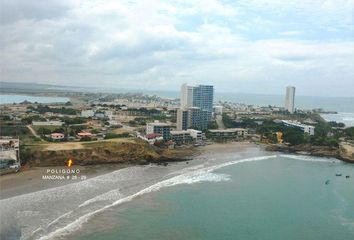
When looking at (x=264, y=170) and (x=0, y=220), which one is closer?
(x=0, y=220)

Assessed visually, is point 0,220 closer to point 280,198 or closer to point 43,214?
point 43,214

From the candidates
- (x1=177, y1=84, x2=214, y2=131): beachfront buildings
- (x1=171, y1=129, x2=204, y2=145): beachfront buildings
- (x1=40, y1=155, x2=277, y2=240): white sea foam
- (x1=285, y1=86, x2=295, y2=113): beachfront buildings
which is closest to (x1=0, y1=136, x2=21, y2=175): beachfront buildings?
(x1=40, y1=155, x2=277, y2=240): white sea foam

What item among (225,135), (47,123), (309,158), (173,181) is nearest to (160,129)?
(225,135)

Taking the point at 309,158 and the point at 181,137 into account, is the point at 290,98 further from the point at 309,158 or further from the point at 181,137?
the point at 309,158

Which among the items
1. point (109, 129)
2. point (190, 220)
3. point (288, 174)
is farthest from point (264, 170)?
point (109, 129)

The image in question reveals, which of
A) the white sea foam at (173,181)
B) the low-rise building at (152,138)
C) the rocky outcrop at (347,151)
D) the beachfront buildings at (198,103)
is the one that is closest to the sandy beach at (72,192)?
the white sea foam at (173,181)

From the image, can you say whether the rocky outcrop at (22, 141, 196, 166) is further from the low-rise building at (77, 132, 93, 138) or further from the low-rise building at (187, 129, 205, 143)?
the low-rise building at (187, 129, 205, 143)
